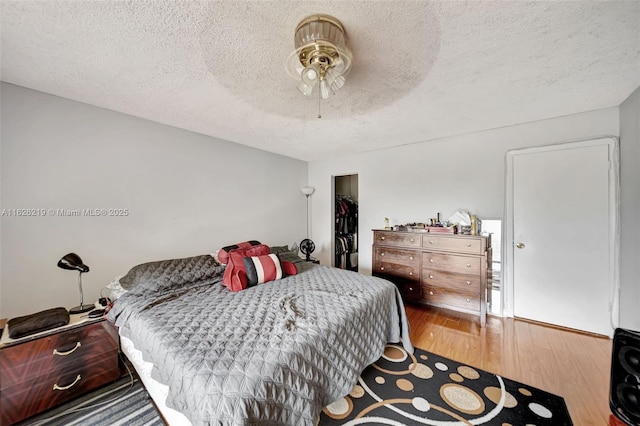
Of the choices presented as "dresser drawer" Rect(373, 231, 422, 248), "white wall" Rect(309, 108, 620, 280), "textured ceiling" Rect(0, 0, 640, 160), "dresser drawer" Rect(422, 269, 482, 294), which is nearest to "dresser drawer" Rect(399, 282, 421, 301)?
"dresser drawer" Rect(422, 269, 482, 294)

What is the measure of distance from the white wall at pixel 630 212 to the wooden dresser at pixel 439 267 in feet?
3.40

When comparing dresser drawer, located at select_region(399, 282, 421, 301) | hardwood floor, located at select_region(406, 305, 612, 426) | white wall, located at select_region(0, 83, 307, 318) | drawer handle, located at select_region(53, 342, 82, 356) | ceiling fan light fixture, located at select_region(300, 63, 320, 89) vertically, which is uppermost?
ceiling fan light fixture, located at select_region(300, 63, 320, 89)

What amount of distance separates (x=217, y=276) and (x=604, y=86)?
13.0 feet

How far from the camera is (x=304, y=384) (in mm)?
1192

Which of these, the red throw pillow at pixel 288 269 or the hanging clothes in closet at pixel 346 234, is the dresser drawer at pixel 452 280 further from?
the hanging clothes in closet at pixel 346 234

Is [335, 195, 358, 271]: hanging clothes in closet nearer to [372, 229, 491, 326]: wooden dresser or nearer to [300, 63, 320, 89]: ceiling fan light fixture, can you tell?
[372, 229, 491, 326]: wooden dresser

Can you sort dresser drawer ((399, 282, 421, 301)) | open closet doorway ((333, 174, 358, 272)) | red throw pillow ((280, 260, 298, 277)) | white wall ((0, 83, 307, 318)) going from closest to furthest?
white wall ((0, 83, 307, 318)) → red throw pillow ((280, 260, 298, 277)) → dresser drawer ((399, 282, 421, 301)) → open closet doorway ((333, 174, 358, 272))

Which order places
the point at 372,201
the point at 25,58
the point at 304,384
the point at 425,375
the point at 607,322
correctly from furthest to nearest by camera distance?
the point at 372,201, the point at 607,322, the point at 425,375, the point at 25,58, the point at 304,384

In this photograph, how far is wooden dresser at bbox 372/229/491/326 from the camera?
2.59 m

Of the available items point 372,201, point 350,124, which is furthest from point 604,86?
point 372,201

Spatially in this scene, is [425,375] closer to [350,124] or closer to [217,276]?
[217,276]

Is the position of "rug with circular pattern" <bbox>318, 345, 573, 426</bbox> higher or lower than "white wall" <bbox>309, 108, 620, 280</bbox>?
lower

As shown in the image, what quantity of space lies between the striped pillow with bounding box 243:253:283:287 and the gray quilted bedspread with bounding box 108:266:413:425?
118 mm

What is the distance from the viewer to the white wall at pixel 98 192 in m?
1.78
